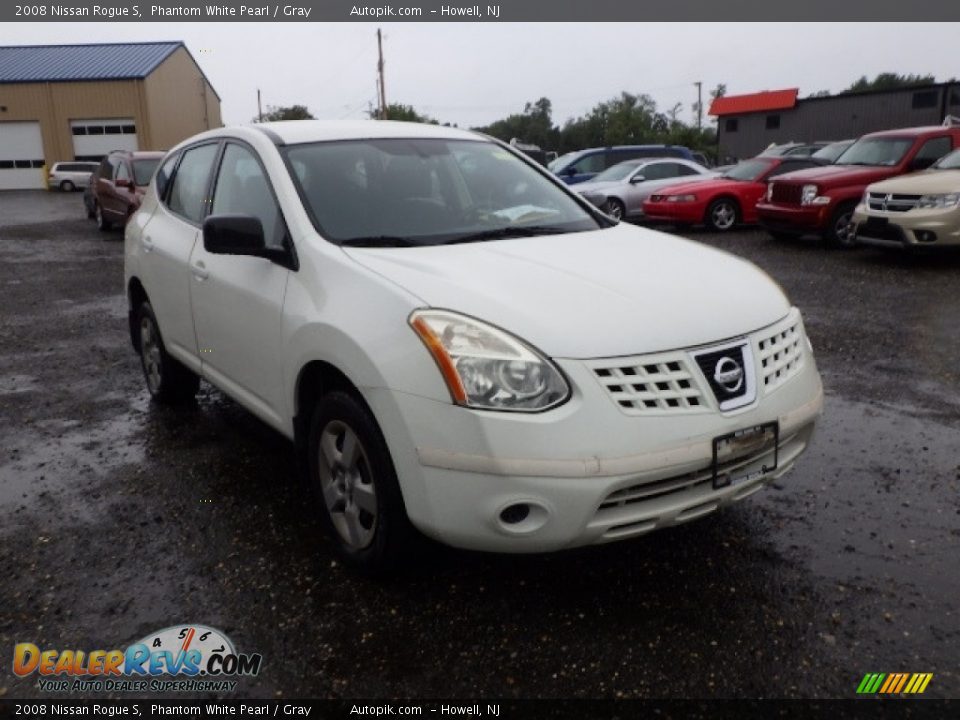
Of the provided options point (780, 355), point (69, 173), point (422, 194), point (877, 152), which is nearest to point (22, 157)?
point (69, 173)

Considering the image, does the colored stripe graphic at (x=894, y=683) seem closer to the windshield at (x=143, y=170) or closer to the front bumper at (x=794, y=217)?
the front bumper at (x=794, y=217)

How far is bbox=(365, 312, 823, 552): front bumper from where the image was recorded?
246 centimetres

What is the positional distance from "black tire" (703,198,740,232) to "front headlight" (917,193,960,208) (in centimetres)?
509

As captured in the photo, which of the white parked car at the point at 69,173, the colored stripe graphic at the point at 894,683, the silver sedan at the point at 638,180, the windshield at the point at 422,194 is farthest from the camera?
the white parked car at the point at 69,173

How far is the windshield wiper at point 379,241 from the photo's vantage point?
3.25 meters

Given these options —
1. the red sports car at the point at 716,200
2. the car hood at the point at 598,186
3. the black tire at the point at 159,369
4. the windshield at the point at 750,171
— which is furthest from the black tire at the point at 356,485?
the windshield at the point at 750,171

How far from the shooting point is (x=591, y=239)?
3559 millimetres

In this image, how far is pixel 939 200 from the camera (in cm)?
949

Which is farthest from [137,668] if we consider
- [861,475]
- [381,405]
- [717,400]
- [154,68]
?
[154,68]

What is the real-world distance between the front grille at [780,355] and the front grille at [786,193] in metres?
9.75

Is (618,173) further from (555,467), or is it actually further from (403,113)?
(403,113)

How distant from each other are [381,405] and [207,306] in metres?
1.69

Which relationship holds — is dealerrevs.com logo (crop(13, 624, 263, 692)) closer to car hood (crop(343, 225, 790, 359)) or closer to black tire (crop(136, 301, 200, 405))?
car hood (crop(343, 225, 790, 359))

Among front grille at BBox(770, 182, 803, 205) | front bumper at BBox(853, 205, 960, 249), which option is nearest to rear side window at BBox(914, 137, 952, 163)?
front grille at BBox(770, 182, 803, 205)
